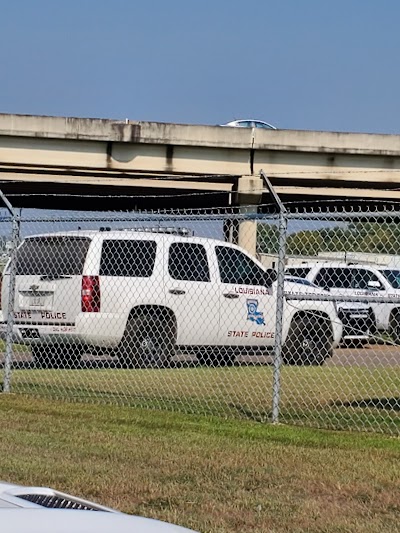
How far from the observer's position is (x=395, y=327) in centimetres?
1518

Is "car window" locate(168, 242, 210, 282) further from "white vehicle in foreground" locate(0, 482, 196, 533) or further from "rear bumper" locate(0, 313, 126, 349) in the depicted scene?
"white vehicle in foreground" locate(0, 482, 196, 533)

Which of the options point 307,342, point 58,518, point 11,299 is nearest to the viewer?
point 58,518

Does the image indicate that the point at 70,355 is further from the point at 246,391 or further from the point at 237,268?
the point at 246,391

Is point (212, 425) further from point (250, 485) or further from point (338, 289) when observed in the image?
point (338, 289)

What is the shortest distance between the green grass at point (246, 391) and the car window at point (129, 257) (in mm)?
1318

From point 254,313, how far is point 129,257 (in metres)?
1.86

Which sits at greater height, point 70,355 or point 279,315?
point 279,315

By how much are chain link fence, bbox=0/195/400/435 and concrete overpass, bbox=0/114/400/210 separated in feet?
85.6

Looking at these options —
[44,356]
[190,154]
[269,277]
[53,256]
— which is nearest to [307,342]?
[269,277]

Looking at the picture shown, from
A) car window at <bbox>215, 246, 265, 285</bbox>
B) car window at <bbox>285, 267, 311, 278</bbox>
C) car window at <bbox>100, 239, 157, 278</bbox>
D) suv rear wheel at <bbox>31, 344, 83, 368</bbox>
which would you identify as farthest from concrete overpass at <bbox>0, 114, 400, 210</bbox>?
suv rear wheel at <bbox>31, 344, 83, 368</bbox>

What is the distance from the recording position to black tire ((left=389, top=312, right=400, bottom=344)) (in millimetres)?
14311

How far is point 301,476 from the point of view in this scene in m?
7.00

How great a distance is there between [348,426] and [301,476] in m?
2.56

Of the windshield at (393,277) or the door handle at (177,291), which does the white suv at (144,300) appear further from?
the windshield at (393,277)
